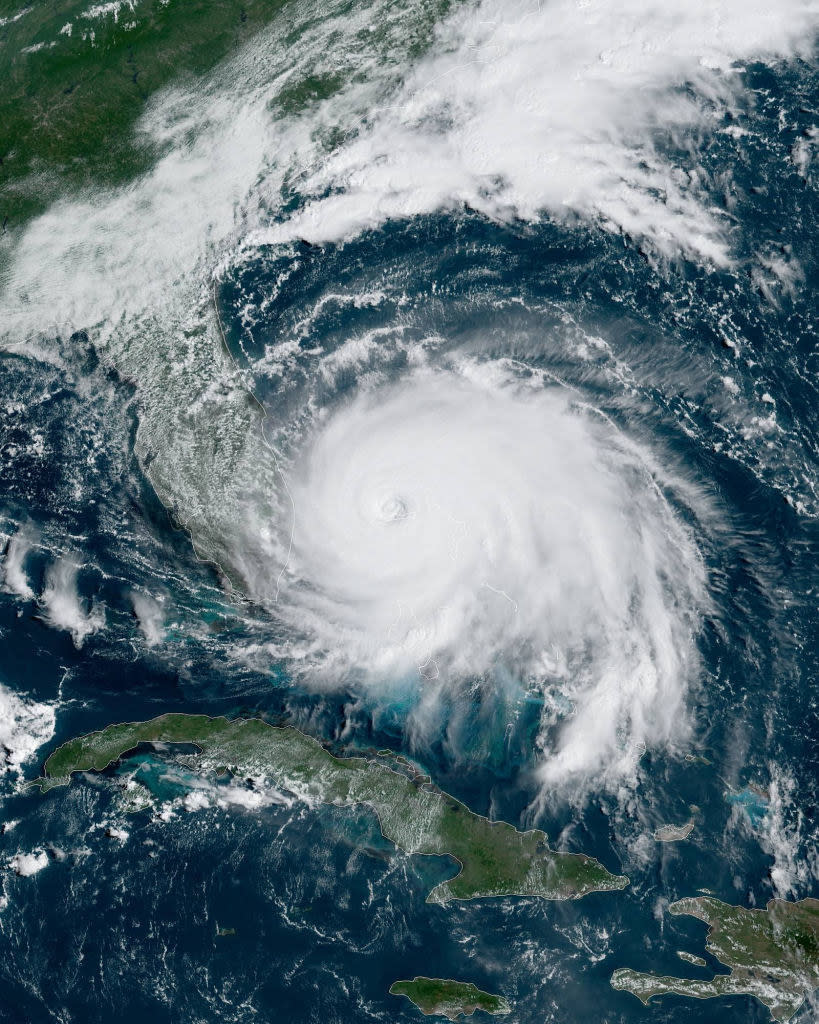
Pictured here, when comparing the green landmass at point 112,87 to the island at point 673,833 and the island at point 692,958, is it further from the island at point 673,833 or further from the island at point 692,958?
the island at point 692,958

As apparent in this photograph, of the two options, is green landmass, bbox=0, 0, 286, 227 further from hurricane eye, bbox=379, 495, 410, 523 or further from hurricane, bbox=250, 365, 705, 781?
hurricane eye, bbox=379, 495, 410, 523

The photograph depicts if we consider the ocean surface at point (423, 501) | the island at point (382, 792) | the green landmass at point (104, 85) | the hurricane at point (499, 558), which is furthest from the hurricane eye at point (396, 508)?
the green landmass at point (104, 85)

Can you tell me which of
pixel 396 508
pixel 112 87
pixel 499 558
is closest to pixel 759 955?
pixel 499 558

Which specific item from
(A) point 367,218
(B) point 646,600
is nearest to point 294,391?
(A) point 367,218

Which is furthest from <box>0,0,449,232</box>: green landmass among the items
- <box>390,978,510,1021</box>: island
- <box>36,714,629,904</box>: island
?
<box>390,978,510,1021</box>: island

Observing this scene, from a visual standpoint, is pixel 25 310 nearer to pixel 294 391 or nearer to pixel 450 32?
pixel 294 391

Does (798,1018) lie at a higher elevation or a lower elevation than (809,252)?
lower
